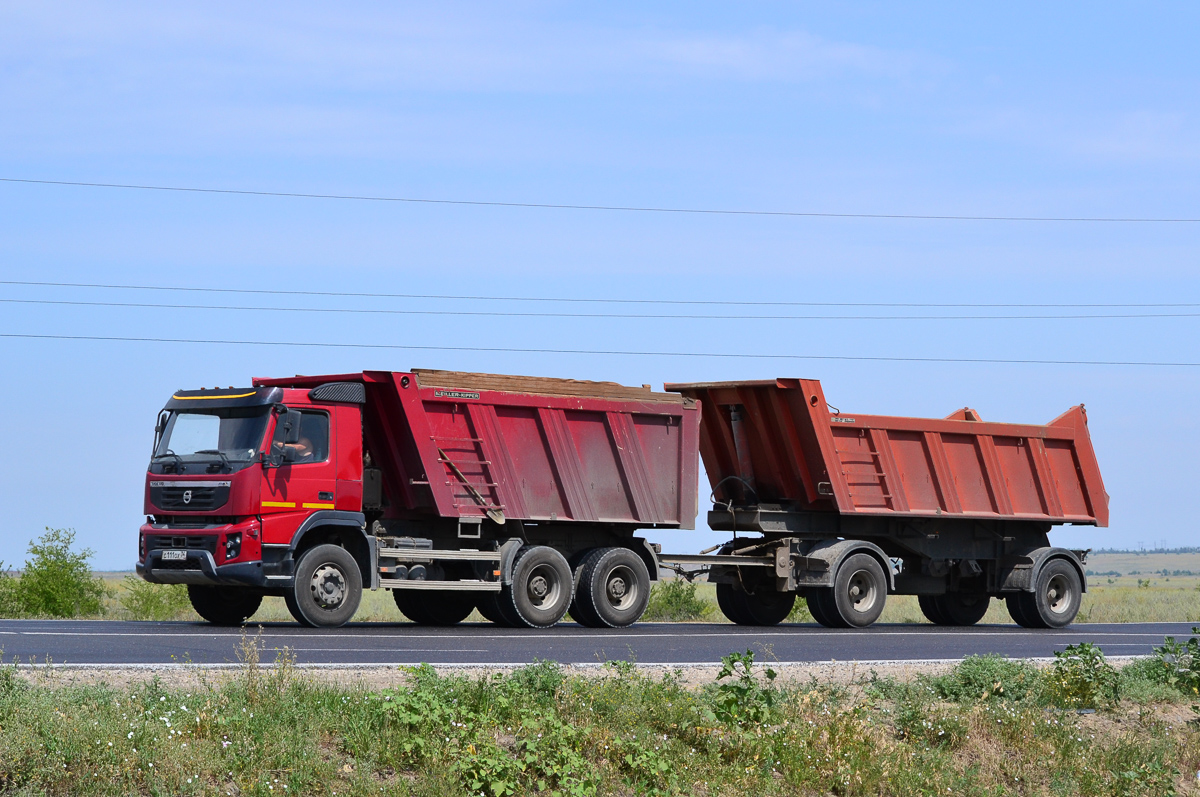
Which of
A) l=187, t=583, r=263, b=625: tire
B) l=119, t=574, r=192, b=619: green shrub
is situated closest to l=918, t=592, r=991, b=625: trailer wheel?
l=187, t=583, r=263, b=625: tire

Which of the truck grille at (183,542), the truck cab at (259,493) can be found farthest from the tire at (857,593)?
the truck grille at (183,542)

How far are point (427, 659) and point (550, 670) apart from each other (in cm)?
295

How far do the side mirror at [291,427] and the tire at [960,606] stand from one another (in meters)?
A: 11.2

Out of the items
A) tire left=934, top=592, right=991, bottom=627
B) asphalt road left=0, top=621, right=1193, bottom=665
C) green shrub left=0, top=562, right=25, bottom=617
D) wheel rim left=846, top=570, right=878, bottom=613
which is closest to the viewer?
asphalt road left=0, top=621, right=1193, bottom=665

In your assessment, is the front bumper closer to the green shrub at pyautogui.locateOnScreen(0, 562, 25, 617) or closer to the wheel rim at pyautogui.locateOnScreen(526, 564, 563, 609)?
the wheel rim at pyautogui.locateOnScreen(526, 564, 563, 609)

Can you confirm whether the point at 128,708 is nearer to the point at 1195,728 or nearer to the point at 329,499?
the point at 1195,728

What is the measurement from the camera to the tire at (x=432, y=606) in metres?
20.3

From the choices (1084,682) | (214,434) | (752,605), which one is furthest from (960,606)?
(214,434)

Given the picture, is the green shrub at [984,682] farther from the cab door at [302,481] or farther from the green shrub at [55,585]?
the green shrub at [55,585]

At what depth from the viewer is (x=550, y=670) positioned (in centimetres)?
997

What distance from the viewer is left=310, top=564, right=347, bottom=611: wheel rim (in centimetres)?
1716

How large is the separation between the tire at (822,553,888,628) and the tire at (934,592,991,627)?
2.73 meters

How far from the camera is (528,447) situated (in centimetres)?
1903

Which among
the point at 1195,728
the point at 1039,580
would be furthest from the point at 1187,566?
the point at 1195,728
